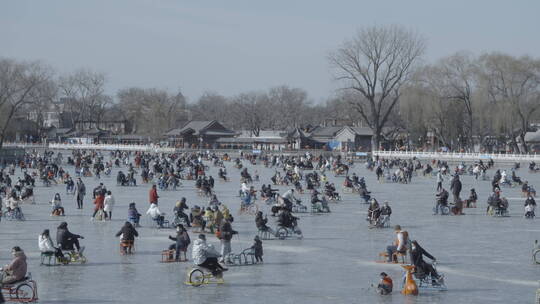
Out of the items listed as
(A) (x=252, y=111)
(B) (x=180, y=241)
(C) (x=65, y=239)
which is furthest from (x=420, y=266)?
(A) (x=252, y=111)

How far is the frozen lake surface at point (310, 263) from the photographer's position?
49.1 ft

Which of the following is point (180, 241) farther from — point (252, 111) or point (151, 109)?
point (252, 111)

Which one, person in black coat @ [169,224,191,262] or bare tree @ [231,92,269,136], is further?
bare tree @ [231,92,269,136]

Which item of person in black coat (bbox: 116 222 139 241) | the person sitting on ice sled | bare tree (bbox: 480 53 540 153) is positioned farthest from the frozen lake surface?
bare tree (bbox: 480 53 540 153)

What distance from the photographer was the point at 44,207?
103 ft

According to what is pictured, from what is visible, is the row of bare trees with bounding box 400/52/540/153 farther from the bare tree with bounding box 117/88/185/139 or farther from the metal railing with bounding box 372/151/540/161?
the bare tree with bounding box 117/88/185/139

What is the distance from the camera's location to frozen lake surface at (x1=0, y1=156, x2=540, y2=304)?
1495 cm

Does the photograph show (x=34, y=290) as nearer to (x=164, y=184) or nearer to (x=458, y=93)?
(x=164, y=184)

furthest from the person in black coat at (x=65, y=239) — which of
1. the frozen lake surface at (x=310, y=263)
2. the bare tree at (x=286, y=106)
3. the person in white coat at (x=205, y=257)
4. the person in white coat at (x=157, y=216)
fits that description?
the bare tree at (x=286, y=106)

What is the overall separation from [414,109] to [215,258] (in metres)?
77.0

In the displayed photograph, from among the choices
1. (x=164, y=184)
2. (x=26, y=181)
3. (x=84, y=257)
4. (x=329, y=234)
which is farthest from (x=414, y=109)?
(x=84, y=257)

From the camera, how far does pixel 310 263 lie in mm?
18578

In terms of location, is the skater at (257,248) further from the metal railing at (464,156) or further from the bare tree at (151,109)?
the bare tree at (151,109)

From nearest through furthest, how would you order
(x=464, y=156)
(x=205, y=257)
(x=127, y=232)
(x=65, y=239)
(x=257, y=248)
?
1. (x=205, y=257)
2. (x=65, y=239)
3. (x=257, y=248)
4. (x=127, y=232)
5. (x=464, y=156)
